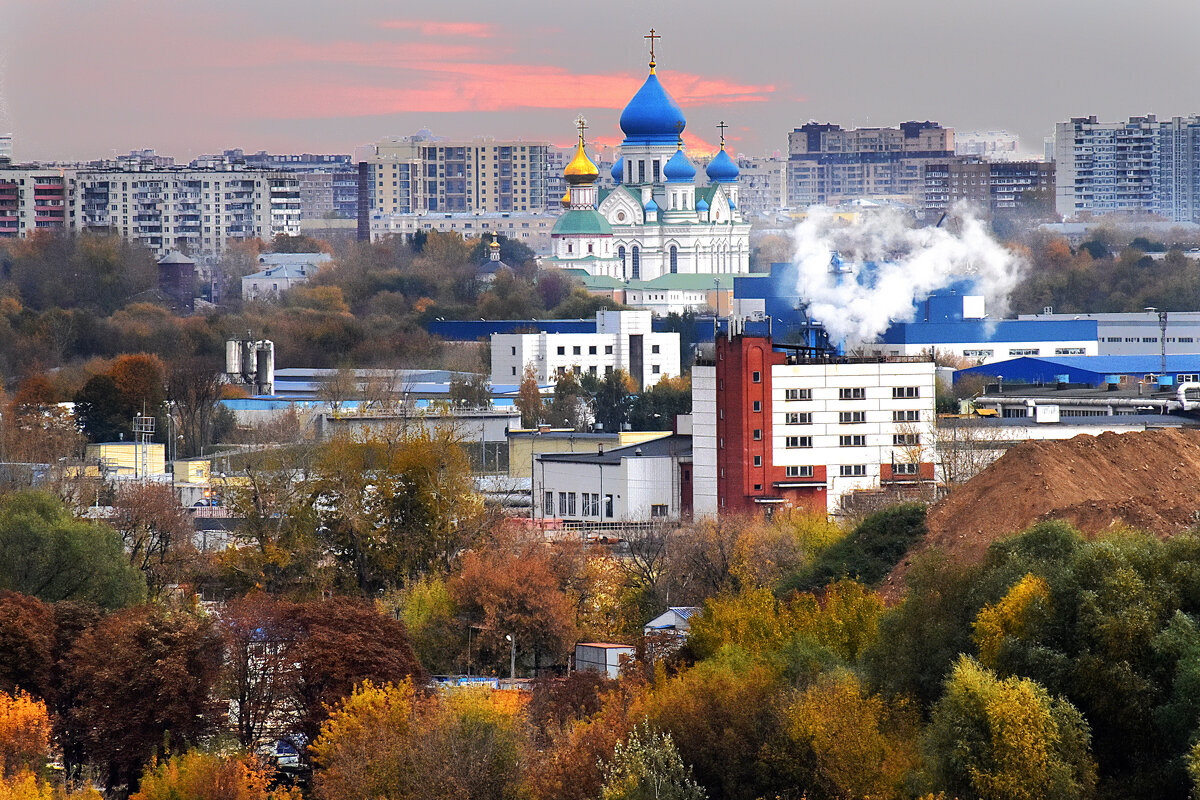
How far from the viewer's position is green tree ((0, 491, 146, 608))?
1131 inches

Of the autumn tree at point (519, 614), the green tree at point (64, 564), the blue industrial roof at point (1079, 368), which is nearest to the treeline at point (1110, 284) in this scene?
the blue industrial roof at point (1079, 368)

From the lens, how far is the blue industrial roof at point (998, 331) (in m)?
59.2

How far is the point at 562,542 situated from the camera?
32250 mm

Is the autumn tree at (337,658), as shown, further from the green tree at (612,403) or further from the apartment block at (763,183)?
the apartment block at (763,183)

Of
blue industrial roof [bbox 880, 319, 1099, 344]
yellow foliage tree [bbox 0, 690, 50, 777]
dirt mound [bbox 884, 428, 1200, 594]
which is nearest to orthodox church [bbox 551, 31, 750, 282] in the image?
blue industrial roof [bbox 880, 319, 1099, 344]

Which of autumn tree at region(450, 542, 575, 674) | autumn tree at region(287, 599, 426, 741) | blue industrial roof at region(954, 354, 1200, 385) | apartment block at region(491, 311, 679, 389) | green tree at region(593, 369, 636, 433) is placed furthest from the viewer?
apartment block at region(491, 311, 679, 389)

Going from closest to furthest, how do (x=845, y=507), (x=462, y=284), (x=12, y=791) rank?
(x=12, y=791), (x=845, y=507), (x=462, y=284)

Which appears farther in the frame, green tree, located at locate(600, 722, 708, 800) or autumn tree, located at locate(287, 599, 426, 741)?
autumn tree, located at locate(287, 599, 426, 741)

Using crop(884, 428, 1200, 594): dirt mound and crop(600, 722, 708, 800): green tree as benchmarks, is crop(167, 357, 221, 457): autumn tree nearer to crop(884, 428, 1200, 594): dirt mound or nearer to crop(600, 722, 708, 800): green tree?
crop(884, 428, 1200, 594): dirt mound

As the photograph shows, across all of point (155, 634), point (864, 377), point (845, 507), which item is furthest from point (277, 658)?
point (864, 377)

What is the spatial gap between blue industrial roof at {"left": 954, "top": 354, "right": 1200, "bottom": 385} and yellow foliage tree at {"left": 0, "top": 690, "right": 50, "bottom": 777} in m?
29.9

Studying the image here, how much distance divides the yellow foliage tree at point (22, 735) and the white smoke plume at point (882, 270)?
26.3 meters

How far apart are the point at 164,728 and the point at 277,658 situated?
1.30 metres

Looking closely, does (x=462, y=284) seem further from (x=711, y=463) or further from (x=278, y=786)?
(x=278, y=786)
